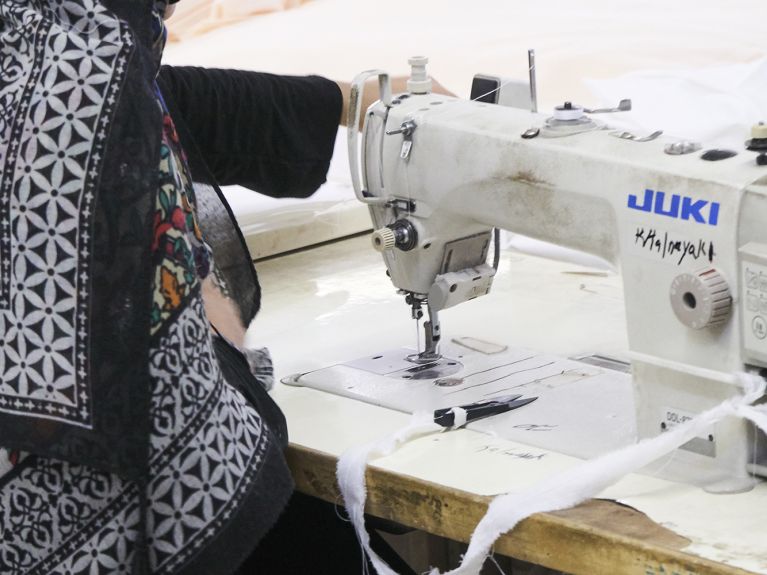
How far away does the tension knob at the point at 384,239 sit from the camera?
152 centimetres

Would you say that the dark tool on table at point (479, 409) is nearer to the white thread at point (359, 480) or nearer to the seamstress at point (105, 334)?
the white thread at point (359, 480)

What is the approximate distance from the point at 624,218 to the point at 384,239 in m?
0.36

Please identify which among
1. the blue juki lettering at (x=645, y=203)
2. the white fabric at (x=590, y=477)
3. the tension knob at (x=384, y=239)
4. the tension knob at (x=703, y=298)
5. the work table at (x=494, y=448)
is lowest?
the work table at (x=494, y=448)

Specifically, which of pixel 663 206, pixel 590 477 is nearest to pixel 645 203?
pixel 663 206

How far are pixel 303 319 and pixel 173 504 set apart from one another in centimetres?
78

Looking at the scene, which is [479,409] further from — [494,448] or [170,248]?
[170,248]

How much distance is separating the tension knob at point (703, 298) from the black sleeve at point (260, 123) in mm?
709

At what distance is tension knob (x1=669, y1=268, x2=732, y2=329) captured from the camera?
3.81ft

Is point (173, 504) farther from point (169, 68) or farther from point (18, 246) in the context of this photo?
point (169, 68)

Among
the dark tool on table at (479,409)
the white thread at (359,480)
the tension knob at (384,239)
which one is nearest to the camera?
the white thread at (359,480)

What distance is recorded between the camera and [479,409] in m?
1.41

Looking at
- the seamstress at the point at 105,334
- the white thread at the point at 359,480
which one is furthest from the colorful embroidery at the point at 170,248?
the white thread at the point at 359,480

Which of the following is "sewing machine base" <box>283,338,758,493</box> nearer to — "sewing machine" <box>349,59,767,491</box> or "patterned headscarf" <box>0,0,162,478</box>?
"sewing machine" <box>349,59,767,491</box>

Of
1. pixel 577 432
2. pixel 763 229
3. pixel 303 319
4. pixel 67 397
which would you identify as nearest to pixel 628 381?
pixel 577 432
